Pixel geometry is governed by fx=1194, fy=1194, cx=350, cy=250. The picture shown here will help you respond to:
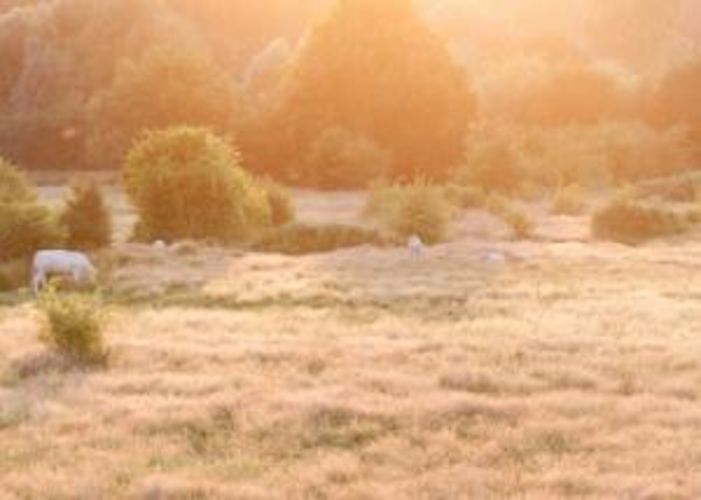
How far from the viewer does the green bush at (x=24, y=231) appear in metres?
32.0

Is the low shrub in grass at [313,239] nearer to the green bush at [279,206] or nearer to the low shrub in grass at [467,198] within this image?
the green bush at [279,206]

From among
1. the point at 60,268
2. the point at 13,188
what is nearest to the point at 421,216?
the point at 13,188

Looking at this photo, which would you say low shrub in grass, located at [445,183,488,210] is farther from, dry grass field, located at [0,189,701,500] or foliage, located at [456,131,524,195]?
dry grass field, located at [0,189,701,500]

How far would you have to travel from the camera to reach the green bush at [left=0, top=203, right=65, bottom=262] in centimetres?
3195

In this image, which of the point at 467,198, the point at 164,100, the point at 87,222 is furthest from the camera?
the point at 164,100

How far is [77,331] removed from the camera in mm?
17703

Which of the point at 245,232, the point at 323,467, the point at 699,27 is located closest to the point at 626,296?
the point at 323,467

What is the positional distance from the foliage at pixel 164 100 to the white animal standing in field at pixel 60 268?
38958mm

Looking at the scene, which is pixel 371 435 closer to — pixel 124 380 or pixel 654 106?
pixel 124 380

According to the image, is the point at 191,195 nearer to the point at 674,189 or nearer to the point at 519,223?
the point at 519,223

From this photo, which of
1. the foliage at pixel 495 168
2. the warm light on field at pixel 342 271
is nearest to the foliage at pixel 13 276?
the warm light on field at pixel 342 271

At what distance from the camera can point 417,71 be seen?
204 ft

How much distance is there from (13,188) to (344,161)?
2518 cm

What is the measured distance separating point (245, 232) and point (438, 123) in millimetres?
26539
